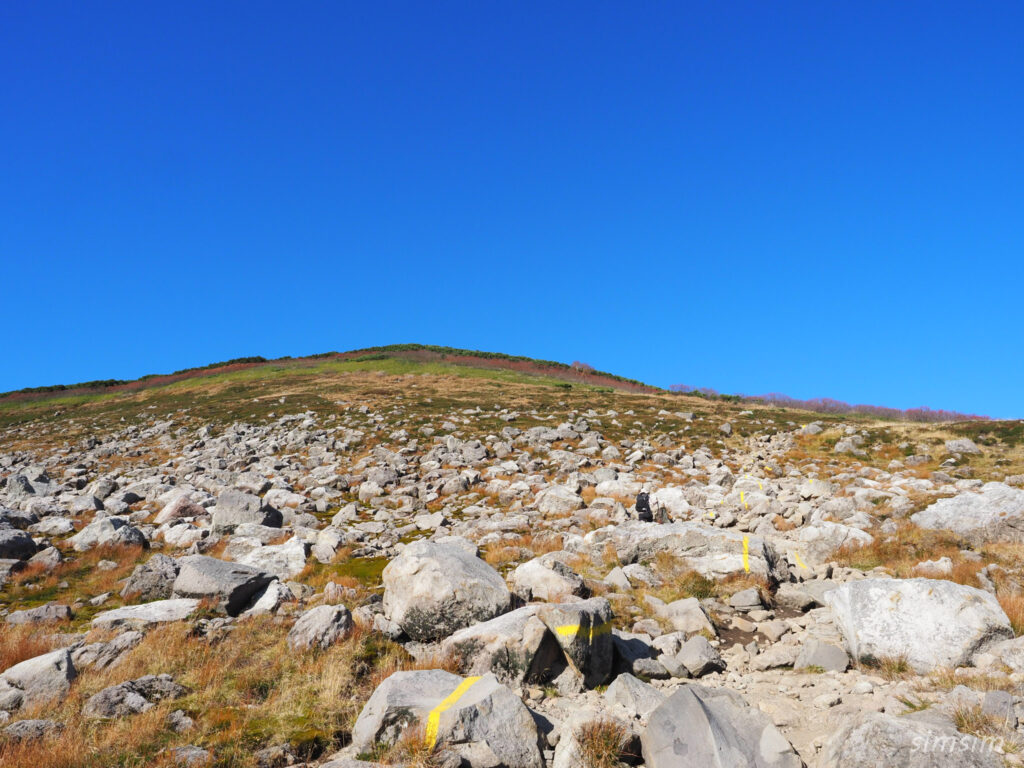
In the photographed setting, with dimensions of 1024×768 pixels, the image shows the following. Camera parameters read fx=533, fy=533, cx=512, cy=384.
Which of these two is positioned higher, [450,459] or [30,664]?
[450,459]

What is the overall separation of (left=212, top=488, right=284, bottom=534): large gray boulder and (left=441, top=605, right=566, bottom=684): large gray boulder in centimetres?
1082

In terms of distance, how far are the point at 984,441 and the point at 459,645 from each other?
94.5ft

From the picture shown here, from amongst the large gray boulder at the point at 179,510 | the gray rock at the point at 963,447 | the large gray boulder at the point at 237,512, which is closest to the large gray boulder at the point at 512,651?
the large gray boulder at the point at 237,512

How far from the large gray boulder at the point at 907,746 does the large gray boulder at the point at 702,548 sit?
22.2 feet

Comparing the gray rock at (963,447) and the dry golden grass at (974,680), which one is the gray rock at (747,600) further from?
the gray rock at (963,447)

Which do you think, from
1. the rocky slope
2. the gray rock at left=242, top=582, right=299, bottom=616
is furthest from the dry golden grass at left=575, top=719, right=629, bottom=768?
the gray rock at left=242, top=582, right=299, bottom=616

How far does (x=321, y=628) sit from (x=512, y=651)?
3288 mm

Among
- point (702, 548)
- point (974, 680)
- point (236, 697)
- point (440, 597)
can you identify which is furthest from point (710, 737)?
point (702, 548)

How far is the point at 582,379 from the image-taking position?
75.9m

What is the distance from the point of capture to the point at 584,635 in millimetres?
7820

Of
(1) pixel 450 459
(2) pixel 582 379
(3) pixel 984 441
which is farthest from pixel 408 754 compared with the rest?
(2) pixel 582 379

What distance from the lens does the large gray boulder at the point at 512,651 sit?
25.1ft

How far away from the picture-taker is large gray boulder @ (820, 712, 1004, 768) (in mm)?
4691

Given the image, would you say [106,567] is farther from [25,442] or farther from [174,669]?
[25,442]
